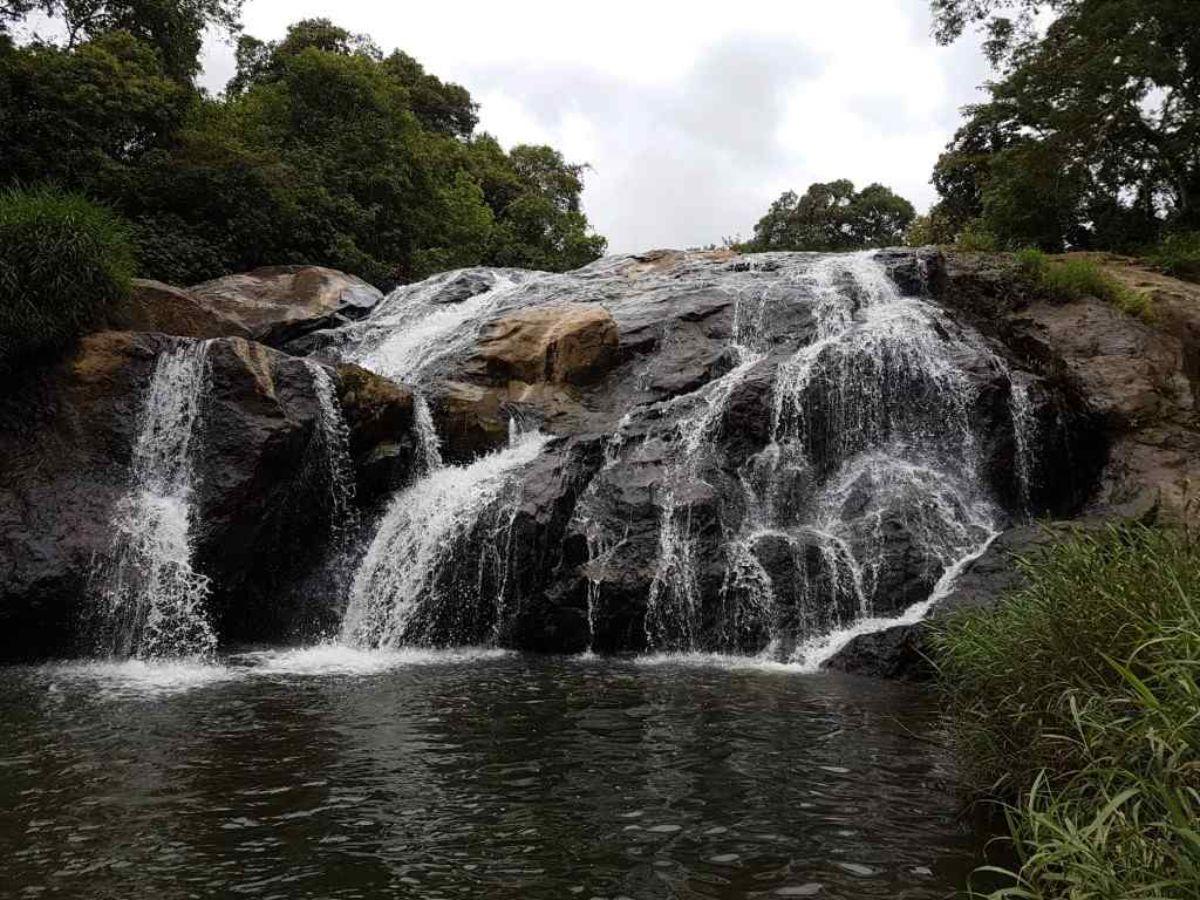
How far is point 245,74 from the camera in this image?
40.2 meters

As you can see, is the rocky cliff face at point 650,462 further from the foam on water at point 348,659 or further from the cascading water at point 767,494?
the foam on water at point 348,659

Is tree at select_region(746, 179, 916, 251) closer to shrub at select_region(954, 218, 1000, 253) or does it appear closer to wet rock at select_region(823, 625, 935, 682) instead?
shrub at select_region(954, 218, 1000, 253)

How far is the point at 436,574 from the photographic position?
1190 cm

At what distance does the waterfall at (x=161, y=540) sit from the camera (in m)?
10.8

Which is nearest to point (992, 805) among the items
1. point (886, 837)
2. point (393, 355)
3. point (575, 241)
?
point (886, 837)

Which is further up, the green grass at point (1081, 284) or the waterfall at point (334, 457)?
the green grass at point (1081, 284)

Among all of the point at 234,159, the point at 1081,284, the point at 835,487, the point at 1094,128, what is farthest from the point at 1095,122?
the point at 234,159

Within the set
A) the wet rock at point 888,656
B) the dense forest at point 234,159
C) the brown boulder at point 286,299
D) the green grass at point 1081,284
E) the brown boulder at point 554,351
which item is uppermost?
the dense forest at point 234,159

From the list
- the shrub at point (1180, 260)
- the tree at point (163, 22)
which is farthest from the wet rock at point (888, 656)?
the tree at point (163, 22)

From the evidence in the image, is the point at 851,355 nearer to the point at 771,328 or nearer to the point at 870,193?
the point at 771,328

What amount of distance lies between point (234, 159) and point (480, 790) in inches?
833

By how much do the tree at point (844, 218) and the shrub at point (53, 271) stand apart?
130 feet

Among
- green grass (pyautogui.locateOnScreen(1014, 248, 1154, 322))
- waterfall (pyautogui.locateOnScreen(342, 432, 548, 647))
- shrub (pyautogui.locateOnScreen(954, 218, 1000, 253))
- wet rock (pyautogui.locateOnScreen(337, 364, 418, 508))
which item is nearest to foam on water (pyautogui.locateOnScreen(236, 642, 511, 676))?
waterfall (pyautogui.locateOnScreen(342, 432, 548, 647))

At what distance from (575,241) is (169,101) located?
15.7 m
